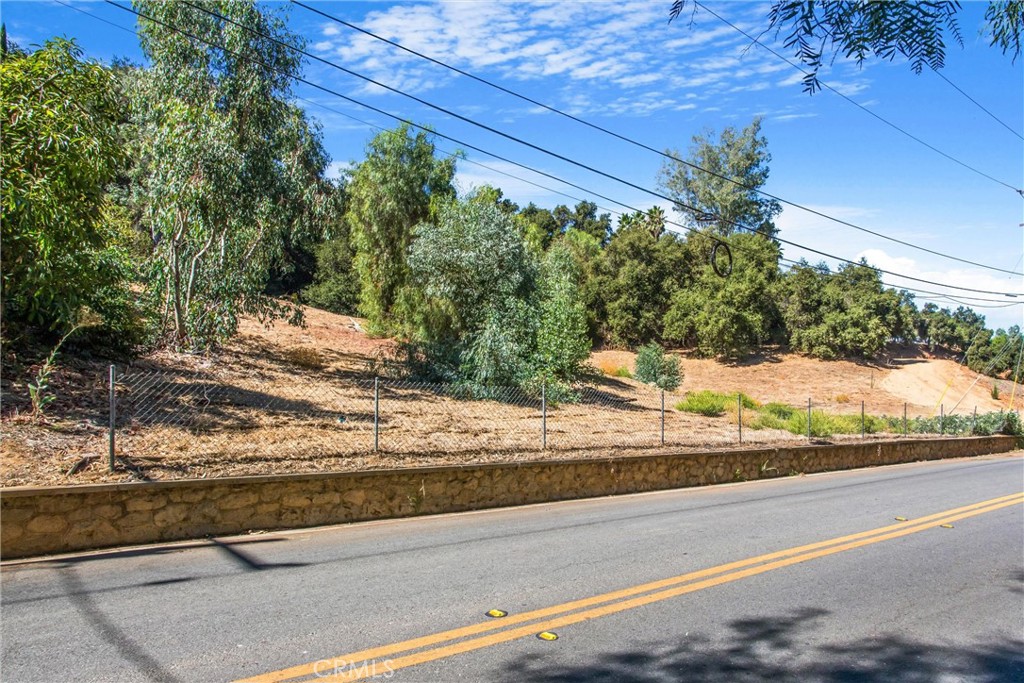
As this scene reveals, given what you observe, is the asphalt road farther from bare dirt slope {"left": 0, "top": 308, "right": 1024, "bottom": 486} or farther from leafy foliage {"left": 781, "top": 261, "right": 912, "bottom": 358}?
leafy foliage {"left": 781, "top": 261, "right": 912, "bottom": 358}

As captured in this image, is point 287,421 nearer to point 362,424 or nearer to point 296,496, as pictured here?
point 362,424

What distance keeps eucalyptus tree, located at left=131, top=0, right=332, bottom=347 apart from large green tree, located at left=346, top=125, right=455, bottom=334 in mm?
7853

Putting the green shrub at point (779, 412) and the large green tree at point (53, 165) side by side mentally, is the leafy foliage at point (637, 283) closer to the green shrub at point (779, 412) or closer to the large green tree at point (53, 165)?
the green shrub at point (779, 412)

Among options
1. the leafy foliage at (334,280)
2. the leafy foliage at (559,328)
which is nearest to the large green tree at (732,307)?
the leafy foliage at (334,280)

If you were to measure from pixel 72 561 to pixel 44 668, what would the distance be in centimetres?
309

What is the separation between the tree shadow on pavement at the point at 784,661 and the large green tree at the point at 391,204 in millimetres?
22639

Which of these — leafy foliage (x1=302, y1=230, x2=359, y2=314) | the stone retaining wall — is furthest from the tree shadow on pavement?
leafy foliage (x1=302, y1=230, x2=359, y2=314)

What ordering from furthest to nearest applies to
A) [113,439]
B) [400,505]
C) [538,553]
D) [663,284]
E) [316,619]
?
[663,284], [400,505], [113,439], [538,553], [316,619]

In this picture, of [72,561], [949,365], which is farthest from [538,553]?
[949,365]

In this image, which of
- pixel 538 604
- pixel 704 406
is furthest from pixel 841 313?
pixel 538 604

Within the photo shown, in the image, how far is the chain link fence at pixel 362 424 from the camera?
34.7ft

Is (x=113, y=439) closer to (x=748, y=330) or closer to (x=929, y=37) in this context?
(x=929, y=37)

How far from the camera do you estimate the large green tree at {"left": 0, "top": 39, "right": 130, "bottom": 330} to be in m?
9.63

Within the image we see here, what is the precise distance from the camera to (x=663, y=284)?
49.3 metres
